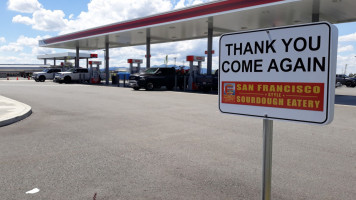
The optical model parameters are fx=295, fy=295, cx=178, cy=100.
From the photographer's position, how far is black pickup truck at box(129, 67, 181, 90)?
23.1m

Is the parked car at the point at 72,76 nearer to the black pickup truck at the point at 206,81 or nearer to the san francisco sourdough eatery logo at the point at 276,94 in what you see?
the black pickup truck at the point at 206,81

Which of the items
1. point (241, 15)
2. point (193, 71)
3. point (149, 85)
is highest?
point (241, 15)

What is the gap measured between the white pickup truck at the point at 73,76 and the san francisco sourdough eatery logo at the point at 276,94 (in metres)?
35.0

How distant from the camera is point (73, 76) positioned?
35.2 m

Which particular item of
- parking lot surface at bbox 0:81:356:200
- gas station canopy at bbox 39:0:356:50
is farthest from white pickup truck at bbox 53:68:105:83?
parking lot surface at bbox 0:81:356:200

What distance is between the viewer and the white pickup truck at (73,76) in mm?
34375

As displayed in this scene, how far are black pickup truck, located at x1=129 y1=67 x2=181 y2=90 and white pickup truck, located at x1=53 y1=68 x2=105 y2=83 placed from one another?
46.2 ft

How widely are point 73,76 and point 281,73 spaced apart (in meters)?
35.9

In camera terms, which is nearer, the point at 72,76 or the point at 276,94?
the point at 276,94

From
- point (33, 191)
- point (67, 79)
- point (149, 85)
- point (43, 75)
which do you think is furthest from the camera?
point (43, 75)

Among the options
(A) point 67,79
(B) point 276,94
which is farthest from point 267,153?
(A) point 67,79

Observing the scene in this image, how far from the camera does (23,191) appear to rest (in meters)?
3.62

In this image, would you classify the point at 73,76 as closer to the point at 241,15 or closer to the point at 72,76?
the point at 72,76

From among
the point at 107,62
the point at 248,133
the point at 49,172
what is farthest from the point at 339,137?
the point at 107,62
